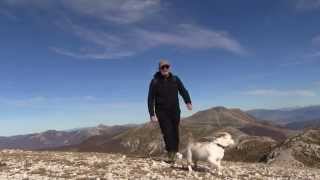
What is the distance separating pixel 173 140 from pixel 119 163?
3056 millimetres

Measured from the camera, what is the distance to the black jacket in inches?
842

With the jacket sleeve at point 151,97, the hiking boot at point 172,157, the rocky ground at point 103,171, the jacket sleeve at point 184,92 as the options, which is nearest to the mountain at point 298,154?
the hiking boot at point 172,157

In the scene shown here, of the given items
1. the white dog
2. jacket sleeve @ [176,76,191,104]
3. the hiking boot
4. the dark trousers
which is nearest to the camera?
the white dog

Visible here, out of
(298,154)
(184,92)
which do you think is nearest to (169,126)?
(184,92)

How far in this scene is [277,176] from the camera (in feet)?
70.2

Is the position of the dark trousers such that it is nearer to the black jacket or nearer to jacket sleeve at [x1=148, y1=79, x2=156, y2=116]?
the black jacket

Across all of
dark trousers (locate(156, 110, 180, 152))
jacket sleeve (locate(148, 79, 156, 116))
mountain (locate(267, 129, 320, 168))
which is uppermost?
jacket sleeve (locate(148, 79, 156, 116))

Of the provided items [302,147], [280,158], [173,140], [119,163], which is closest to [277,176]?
[173,140]

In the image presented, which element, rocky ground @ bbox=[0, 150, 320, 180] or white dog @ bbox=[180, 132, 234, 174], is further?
white dog @ bbox=[180, 132, 234, 174]

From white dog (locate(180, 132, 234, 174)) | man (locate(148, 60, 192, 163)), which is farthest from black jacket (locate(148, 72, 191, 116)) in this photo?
white dog (locate(180, 132, 234, 174))

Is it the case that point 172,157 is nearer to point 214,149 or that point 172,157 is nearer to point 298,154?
point 214,149

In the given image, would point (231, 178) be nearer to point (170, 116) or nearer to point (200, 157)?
point (200, 157)

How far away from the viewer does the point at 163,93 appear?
2147 cm

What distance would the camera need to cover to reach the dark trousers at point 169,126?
848 inches
